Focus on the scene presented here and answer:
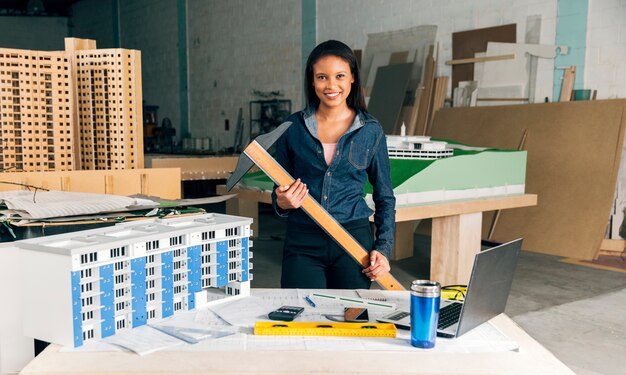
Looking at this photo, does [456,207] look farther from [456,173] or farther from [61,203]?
[61,203]

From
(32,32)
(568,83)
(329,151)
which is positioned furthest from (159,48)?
(329,151)

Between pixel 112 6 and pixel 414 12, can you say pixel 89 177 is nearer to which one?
pixel 414 12

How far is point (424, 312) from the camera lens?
4.14ft

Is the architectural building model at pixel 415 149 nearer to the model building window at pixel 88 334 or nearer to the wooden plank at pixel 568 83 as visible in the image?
the wooden plank at pixel 568 83

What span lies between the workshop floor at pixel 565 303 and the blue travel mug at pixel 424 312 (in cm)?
172

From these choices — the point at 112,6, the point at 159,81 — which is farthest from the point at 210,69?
the point at 112,6

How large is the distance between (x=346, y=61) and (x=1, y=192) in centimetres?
126

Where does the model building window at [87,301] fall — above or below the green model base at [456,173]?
below

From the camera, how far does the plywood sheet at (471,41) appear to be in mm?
5734

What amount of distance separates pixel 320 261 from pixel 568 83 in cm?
412

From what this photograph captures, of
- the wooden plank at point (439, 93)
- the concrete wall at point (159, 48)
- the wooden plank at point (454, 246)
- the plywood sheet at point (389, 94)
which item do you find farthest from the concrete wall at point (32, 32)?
the wooden plank at point (454, 246)

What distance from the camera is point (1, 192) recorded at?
2080 mm

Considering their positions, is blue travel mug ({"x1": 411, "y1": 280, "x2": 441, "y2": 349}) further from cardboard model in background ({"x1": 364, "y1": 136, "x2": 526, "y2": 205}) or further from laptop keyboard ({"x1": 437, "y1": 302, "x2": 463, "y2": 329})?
cardboard model in background ({"x1": 364, "y1": 136, "x2": 526, "y2": 205})

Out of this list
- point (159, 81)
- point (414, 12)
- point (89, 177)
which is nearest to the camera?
point (89, 177)
